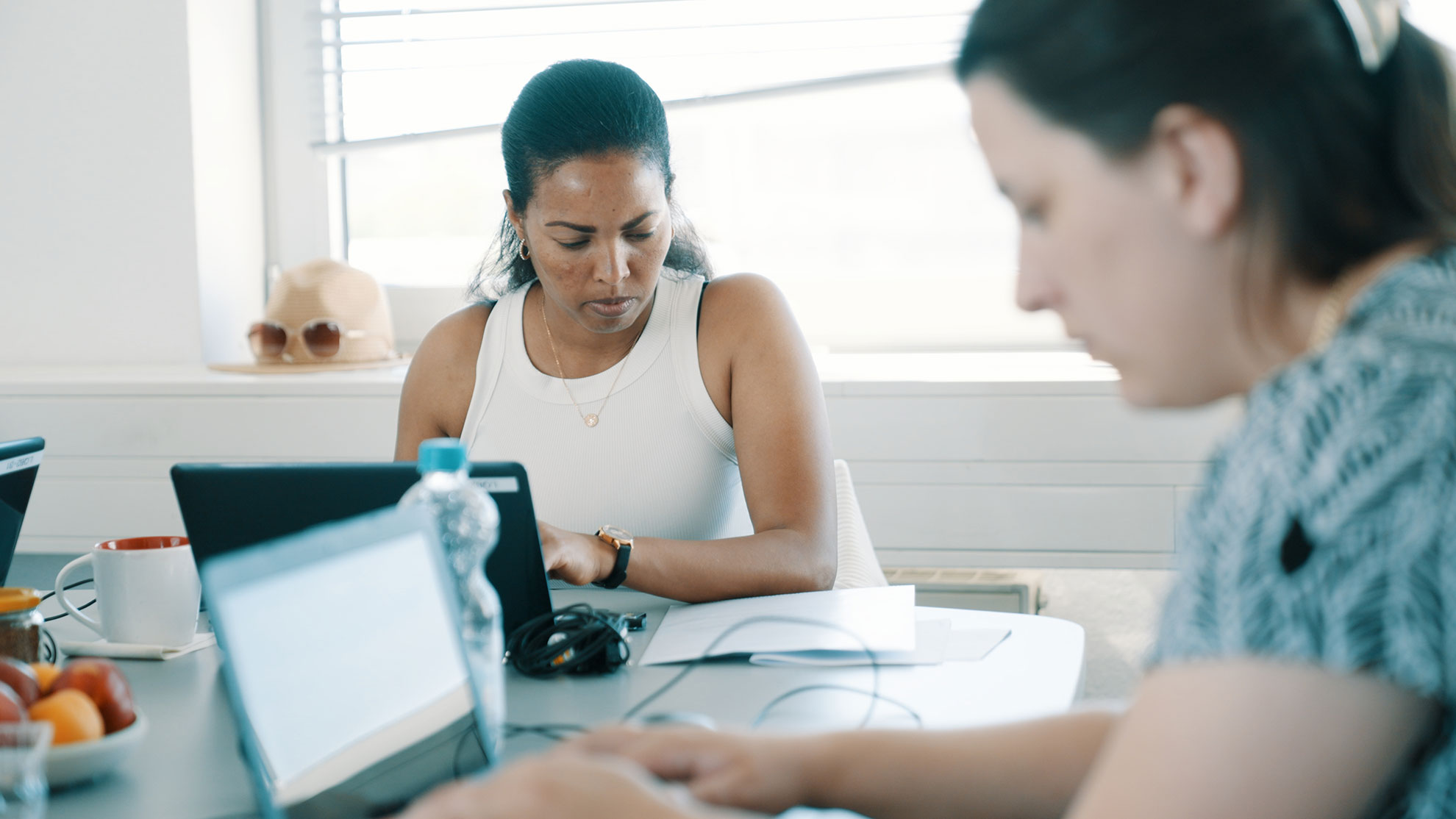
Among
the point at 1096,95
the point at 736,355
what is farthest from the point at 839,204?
the point at 1096,95

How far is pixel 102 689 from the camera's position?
0.77 metres

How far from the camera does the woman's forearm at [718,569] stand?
4.03 feet

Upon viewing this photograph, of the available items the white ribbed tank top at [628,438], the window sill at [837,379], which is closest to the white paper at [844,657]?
the white ribbed tank top at [628,438]

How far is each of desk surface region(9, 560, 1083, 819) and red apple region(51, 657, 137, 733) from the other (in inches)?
1.7

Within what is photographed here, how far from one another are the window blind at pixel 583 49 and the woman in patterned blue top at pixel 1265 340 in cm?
197

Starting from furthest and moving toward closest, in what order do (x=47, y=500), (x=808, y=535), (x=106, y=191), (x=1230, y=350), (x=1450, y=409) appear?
(x=106, y=191)
(x=47, y=500)
(x=808, y=535)
(x=1230, y=350)
(x=1450, y=409)

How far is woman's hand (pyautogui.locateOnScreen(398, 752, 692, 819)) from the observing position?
493 millimetres

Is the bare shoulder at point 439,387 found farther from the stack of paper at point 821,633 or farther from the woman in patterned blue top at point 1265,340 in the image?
the woman in patterned blue top at point 1265,340

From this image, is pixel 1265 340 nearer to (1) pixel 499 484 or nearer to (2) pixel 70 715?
(1) pixel 499 484

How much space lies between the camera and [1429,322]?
492 mm

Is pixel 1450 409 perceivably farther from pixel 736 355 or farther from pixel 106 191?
pixel 106 191

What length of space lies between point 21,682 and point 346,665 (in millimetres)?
275

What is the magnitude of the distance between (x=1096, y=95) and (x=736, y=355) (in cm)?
102

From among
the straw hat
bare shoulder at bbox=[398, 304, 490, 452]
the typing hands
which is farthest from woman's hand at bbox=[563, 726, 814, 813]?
the straw hat
